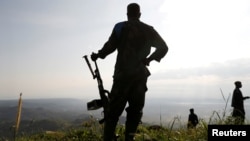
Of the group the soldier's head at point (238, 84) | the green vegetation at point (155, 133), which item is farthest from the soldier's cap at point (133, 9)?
the soldier's head at point (238, 84)

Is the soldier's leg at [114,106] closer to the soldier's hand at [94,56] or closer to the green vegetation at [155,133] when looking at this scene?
the green vegetation at [155,133]

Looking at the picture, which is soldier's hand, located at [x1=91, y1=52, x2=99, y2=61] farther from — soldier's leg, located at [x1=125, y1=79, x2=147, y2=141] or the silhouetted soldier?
soldier's leg, located at [x1=125, y1=79, x2=147, y2=141]

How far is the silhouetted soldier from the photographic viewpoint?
20.4 feet

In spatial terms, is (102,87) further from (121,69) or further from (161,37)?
(161,37)

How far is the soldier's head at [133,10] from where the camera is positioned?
6543 millimetres

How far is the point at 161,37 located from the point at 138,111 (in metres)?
1.38

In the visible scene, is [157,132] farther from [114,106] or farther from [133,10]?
[133,10]

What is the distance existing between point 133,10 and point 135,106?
1.72 metres

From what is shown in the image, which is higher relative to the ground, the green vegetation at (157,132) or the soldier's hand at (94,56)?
the soldier's hand at (94,56)

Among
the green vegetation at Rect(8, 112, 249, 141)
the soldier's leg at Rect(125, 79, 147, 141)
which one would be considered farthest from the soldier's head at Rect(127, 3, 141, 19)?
the green vegetation at Rect(8, 112, 249, 141)

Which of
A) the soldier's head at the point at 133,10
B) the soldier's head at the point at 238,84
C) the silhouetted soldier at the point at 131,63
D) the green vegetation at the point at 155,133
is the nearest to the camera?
the green vegetation at the point at 155,133

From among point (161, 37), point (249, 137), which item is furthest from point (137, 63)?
point (249, 137)

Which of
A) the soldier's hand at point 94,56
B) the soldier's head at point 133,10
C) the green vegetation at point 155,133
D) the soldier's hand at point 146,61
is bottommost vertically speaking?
the green vegetation at point 155,133

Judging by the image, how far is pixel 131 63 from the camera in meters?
6.22
